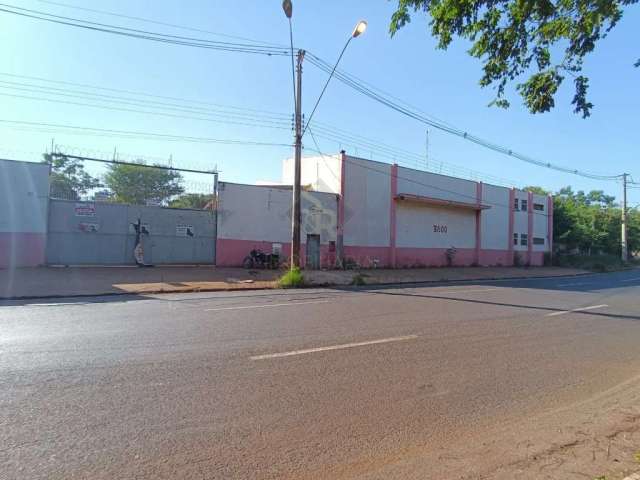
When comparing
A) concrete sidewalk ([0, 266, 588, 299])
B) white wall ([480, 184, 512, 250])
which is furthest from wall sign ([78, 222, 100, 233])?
white wall ([480, 184, 512, 250])

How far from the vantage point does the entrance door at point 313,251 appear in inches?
1072

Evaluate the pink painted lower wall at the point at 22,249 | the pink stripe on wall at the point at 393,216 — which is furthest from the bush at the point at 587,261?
the pink painted lower wall at the point at 22,249

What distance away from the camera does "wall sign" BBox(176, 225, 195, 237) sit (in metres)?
22.9

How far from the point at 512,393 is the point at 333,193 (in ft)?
76.6

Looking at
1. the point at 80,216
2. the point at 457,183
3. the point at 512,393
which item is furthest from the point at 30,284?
the point at 457,183

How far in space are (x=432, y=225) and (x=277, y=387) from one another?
29.4m

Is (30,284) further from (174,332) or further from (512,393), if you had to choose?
(512,393)

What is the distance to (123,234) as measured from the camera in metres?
21.6

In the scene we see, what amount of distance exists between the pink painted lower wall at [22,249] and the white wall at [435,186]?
2106cm

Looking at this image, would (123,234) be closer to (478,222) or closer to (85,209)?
(85,209)

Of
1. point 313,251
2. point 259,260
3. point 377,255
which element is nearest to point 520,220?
point 377,255

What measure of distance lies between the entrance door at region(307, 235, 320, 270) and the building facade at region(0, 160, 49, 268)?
13514 mm

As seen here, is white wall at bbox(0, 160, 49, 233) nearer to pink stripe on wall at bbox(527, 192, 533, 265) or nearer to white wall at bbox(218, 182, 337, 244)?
white wall at bbox(218, 182, 337, 244)

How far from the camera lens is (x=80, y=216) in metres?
20.7
